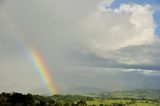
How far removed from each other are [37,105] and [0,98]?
74.4ft

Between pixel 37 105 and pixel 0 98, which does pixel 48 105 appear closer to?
pixel 37 105

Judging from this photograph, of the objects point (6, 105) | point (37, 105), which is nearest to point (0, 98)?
point (6, 105)

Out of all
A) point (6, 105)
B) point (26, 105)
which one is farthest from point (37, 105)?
point (6, 105)

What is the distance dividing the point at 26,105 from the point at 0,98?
16.4 m

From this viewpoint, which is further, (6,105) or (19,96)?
(19,96)

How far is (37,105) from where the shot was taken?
189 meters

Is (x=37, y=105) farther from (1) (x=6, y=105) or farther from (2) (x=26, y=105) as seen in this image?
(1) (x=6, y=105)

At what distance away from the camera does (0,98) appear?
18925cm

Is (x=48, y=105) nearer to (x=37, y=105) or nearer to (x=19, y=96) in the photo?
Result: (x=37, y=105)

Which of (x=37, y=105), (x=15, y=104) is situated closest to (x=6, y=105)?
(x=15, y=104)

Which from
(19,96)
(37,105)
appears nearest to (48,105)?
(37,105)

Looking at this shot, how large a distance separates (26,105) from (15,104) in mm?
6497

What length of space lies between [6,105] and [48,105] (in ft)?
83.9

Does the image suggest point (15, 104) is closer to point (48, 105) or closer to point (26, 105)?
point (26, 105)
